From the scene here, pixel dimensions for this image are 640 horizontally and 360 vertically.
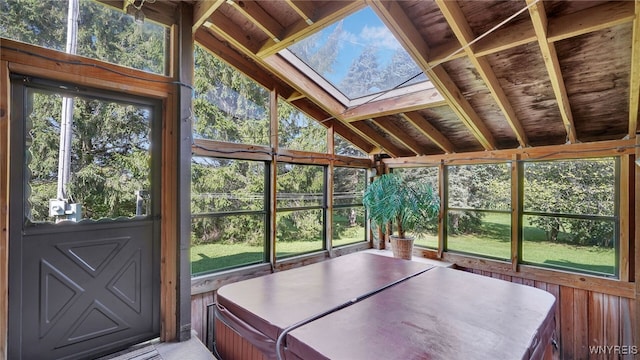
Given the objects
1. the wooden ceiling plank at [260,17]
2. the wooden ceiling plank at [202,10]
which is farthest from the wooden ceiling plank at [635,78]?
the wooden ceiling plank at [202,10]

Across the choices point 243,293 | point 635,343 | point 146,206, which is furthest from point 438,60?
point 635,343

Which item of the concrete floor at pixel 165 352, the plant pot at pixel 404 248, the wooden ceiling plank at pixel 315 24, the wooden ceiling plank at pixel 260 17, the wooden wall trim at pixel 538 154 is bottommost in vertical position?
the concrete floor at pixel 165 352

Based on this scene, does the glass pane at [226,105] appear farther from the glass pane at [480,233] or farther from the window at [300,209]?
the glass pane at [480,233]

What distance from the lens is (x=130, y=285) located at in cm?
255

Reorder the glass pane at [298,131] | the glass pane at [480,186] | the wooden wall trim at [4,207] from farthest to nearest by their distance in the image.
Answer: the glass pane at [480,186], the glass pane at [298,131], the wooden wall trim at [4,207]

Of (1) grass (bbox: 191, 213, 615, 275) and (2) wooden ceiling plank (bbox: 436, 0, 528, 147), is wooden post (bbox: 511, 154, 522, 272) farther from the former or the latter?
(2) wooden ceiling plank (bbox: 436, 0, 528, 147)

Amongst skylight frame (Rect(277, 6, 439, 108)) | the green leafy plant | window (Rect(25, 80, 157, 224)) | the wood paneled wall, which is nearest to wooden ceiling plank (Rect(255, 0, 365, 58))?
skylight frame (Rect(277, 6, 439, 108))

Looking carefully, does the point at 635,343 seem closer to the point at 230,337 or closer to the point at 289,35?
the point at 230,337

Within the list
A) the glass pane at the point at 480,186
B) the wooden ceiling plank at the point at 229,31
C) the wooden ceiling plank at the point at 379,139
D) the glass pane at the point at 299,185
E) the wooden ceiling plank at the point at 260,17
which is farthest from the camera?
the wooden ceiling plank at the point at 379,139

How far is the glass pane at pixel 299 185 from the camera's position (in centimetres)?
459

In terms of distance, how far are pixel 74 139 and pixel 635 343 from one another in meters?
6.03

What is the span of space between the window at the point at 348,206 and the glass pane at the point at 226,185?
1.62 m

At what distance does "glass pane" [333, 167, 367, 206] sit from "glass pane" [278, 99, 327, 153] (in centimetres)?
62

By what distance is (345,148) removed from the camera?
18.1 feet
